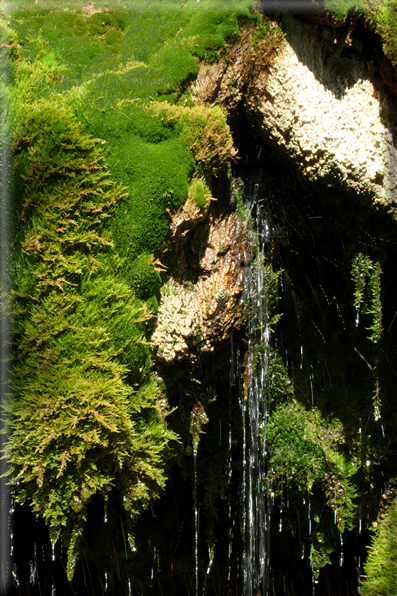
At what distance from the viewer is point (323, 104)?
3.06 meters

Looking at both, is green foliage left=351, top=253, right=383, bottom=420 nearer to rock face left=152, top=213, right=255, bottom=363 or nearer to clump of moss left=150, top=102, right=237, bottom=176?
rock face left=152, top=213, right=255, bottom=363

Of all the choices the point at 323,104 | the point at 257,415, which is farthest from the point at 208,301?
the point at 323,104

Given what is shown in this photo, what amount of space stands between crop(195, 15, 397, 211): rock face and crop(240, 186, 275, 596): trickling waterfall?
0.64 meters

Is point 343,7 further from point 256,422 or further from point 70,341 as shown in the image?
point 256,422

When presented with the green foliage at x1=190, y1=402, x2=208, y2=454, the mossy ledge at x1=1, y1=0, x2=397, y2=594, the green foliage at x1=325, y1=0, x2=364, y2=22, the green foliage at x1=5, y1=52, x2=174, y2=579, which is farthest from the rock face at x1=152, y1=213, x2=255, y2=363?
the green foliage at x1=325, y1=0, x2=364, y2=22

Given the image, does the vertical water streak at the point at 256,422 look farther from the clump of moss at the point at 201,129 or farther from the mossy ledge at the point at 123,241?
the clump of moss at the point at 201,129

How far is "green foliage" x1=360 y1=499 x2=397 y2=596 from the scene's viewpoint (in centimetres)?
339

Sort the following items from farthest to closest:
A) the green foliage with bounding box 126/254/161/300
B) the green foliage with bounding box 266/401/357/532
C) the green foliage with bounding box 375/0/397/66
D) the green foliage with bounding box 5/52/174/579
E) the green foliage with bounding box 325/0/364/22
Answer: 1. the green foliage with bounding box 266/401/357/532
2. the green foliage with bounding box 375/0/397/66
3. the green foliage with bounding box 325/0/364/22
4. the green foliage with bounding box 126/254/161/300
5. the green foliage with bounding box 5/52/174/579

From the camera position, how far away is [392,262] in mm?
3623

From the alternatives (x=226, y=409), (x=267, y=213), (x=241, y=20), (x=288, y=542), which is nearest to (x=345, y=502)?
(x=288, y=542)

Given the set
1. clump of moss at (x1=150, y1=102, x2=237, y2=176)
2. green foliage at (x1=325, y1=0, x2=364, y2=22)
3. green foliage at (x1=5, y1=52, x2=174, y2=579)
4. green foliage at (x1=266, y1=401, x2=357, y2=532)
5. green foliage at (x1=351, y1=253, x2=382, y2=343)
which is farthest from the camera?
A: green foliage at (x1=266, y1=401, x2=357, y2=532)

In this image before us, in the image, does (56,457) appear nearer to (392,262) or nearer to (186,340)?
(186,340)

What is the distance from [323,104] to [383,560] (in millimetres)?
3888

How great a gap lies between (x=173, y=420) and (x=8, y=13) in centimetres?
304
